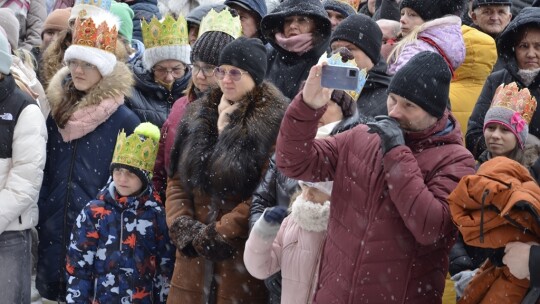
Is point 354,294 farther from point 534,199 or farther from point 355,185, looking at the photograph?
point 534,199

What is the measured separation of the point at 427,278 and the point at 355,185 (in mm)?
522

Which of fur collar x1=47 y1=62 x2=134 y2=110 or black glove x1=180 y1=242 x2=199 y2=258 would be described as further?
fur collar x1=47 y1=62 x2=134 y2=110

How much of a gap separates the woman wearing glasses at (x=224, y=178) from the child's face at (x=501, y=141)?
47.5 inches

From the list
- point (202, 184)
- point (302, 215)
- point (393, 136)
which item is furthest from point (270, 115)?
point (393, 136)

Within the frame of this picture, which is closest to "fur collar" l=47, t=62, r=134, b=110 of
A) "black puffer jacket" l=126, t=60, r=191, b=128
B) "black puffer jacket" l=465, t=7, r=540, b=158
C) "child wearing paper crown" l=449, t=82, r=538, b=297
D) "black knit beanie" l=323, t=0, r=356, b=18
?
"black puffer jacket" l=126, t=60, r=191, b=128

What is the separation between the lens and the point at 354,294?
4426 millimetres

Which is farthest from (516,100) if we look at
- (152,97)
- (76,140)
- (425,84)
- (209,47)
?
(76,140)

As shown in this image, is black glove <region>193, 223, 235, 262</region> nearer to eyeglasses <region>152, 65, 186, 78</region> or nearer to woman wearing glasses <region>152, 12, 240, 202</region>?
woman wearing glasses <region>152, 12, 240, 202</region>

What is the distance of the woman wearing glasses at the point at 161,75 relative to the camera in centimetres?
718

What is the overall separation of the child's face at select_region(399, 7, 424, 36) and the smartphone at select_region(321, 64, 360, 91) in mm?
2380

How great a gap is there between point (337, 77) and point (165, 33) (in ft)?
10.5

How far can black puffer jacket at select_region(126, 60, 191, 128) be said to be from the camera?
7156mm

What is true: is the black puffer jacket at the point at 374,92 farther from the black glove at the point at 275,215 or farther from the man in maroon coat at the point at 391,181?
the black glove at the point at 275,215

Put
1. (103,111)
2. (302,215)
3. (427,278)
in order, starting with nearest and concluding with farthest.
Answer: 1. (427,278)
2. (302,215)
3. (103,111)
